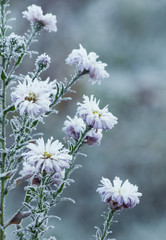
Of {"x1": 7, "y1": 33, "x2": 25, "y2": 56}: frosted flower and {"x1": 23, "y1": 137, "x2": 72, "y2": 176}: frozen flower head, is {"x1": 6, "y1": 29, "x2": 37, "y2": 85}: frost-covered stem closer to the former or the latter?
{"x1": 7, "y1": 33, "x2": 25, "y2": 56}: frosted flower

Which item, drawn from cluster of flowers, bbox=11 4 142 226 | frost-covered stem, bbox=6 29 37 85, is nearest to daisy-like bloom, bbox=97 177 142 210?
cluster of flowers, bbox=11 4 142 226

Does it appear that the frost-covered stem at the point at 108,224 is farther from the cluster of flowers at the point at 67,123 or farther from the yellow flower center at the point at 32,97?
the yellow flower center at the point at 32,97

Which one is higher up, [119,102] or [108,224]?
[119,102]

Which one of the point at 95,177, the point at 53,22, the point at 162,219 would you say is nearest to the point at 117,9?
the point at 95,177

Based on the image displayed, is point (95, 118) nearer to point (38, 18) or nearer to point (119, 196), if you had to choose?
point (119, 196)

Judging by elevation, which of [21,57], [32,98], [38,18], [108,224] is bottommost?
[108,224]

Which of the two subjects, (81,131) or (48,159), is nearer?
(48,159)

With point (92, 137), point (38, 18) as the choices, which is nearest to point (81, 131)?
point (92, 137)
